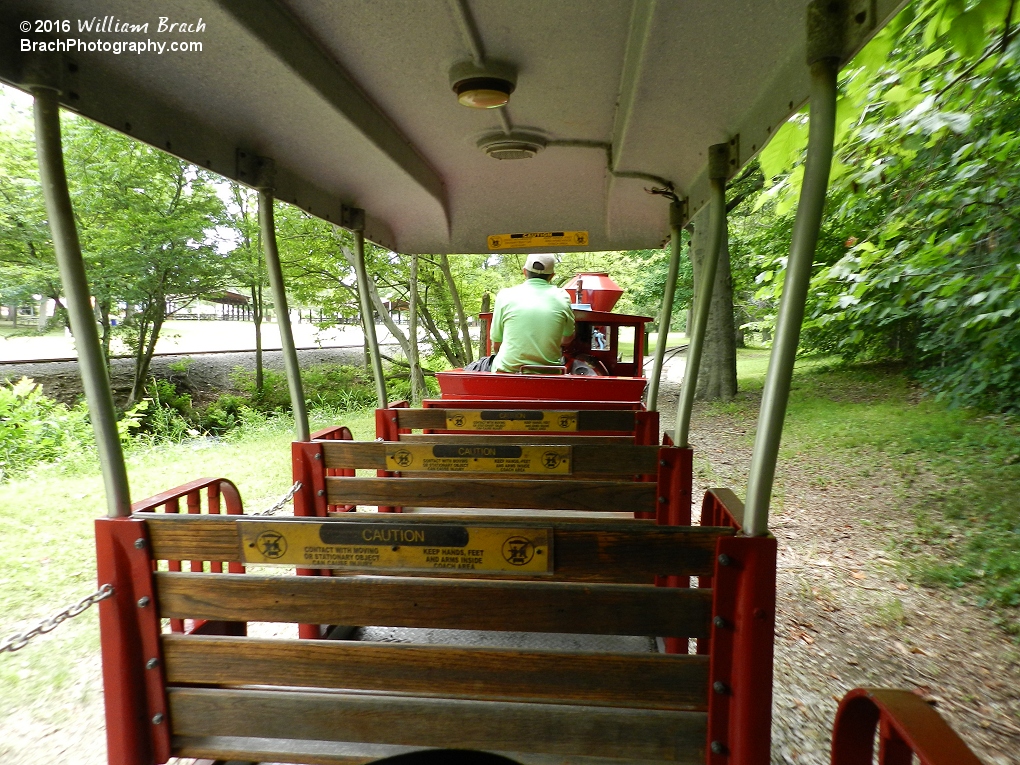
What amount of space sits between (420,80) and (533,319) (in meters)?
2.48

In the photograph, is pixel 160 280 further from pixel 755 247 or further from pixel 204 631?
pixel 204 631

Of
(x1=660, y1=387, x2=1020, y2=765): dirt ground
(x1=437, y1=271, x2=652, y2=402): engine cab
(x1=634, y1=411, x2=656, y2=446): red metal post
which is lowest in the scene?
(x1=660, y1=387, x2=1020, y2=765): dirt ground

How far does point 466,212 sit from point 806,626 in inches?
138

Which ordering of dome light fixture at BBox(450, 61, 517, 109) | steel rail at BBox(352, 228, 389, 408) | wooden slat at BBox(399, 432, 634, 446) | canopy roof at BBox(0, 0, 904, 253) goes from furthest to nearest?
steel rail at BBox(352, 228, 389, 408), wooden slat at BBox(399, 432, 634, 446), dome light fixture at BBox(450, 61, 517, 109), canopy roof at BBox(0, 0, 904, 253)

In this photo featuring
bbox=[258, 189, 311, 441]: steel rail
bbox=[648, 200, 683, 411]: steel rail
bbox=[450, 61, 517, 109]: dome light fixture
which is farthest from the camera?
bbox=[648, 200, 683, 411]: steel rail

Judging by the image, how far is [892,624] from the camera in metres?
3.85

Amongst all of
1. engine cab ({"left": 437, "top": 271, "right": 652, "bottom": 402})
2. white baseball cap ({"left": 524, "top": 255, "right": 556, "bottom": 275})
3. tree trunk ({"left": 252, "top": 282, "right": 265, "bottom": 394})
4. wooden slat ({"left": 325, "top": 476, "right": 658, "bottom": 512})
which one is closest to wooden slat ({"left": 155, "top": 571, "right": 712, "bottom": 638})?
wooden slat ({"left": 325, "top": 476, "right": 658, "bottom": 512})

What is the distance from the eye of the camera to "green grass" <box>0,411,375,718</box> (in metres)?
3.31

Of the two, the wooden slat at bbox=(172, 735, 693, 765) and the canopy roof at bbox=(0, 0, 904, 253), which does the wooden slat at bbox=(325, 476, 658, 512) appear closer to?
the wooden slat at bbox=(172, 735, 693, 765)

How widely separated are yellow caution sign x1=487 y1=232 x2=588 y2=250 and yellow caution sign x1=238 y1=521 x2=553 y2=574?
3.56m

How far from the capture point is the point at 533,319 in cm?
488

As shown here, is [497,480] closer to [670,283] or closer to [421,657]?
[421,657]

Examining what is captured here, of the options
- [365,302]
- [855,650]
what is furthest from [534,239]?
[855,650]

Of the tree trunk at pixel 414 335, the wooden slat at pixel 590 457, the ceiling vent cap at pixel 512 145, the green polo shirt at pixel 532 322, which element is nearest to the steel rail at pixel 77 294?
the wooden slat at pixel 590 457
